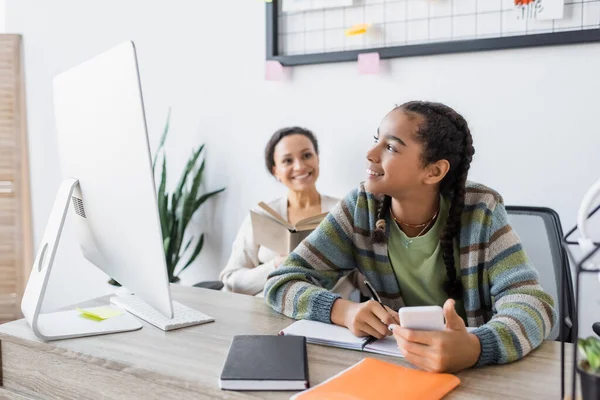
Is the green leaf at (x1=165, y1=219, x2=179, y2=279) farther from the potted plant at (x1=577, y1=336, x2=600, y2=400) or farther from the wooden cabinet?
the potted plant at (x1=577, y1=336, x2=600, y2=400)

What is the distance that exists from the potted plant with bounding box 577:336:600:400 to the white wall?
4.47 ft

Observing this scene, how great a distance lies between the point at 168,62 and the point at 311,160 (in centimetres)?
96

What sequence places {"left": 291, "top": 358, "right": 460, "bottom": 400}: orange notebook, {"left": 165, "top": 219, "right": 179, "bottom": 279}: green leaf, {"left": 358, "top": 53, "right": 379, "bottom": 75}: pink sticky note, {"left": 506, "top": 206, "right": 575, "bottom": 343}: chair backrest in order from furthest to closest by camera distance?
{"left": 165, "top": 219, "right": 179, "bottom": 279}: green leaf < {"left": 358, "top": 53, "right": 379, "bottom": 75}: pink sticky note < {"left": 506, "top": 206, "right": 575, "bottom": 343}: chair backrest < {"left": 291, "top": 358, "right": 460, "bottom": 400}: orange notebook

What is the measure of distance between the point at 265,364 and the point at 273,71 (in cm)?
169

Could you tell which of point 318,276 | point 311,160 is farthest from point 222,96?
point 318,276

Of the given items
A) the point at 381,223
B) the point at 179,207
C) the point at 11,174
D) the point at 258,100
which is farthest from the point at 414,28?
the point at 11,174

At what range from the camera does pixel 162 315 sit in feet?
4.78

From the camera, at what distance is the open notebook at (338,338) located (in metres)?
1.22

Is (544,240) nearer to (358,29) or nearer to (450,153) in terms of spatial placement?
(450,153)

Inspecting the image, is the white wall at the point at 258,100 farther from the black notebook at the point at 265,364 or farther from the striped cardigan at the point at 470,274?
the black notebook at the point at 265,364

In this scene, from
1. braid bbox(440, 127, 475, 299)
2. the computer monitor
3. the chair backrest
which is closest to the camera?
the computer monitor

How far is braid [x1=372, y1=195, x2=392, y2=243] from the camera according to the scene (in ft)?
5.12

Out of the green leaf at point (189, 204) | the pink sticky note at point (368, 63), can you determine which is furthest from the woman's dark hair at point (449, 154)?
the green leaf at point (189, 204)

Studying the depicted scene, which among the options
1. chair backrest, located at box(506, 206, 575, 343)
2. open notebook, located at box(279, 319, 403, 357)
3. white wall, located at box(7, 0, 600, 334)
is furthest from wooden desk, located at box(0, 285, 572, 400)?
white wall, located at box(7, 0, 600, 334)
